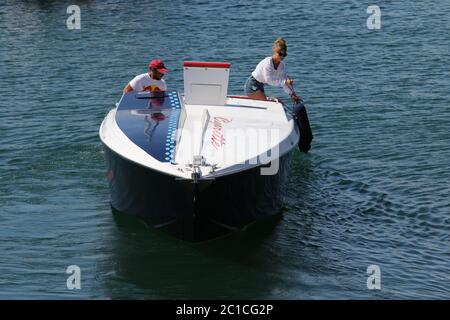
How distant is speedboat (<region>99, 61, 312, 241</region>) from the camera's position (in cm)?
1195

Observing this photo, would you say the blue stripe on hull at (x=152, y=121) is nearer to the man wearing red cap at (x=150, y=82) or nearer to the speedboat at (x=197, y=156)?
the speedboat at (x=197, y=156)

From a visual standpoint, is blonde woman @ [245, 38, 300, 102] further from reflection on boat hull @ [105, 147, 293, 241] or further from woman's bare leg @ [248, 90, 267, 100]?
reflection on boat hull @ [105, 147, 293, 241]

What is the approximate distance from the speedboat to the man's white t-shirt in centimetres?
16

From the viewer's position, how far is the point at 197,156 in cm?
1202

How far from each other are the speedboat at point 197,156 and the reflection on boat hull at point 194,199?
14 millimetres

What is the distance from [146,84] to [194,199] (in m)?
3.51

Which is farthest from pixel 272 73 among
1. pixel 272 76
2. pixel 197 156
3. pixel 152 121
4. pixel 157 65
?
pixel 197 156

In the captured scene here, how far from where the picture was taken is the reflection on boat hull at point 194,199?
38.9 feet

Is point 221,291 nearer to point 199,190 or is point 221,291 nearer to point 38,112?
point 199,190

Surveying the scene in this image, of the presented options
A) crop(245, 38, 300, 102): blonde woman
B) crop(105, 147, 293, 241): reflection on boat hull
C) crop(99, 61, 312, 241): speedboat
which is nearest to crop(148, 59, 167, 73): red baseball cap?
crop(99, 61, 312, 241): speedboat

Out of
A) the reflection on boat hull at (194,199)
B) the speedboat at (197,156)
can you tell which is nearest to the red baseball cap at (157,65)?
the speedboat at (197,156)

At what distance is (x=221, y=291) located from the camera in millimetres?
A: 11523

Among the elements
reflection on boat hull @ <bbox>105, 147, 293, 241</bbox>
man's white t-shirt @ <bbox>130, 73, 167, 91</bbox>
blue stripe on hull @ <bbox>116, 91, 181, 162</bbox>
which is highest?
man's white t-shirt @ <bbox>130, 73, 167, 91</bbox>

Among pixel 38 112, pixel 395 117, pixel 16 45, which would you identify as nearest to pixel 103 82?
pixel 38 112
